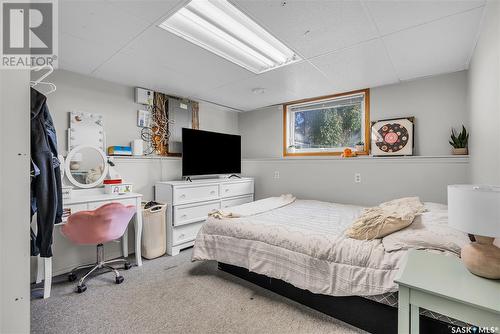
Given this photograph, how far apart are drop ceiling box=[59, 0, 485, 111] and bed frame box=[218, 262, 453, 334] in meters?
2.01

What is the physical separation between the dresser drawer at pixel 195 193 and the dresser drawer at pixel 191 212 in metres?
0.08

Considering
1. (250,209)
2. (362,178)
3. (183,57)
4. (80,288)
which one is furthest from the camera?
(362,178)

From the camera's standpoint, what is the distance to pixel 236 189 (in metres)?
3.74

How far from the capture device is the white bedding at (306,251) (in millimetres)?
1447

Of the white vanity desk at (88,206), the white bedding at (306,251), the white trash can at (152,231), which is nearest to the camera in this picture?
the white bedding at (306,251)

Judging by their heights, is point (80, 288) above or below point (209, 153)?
below

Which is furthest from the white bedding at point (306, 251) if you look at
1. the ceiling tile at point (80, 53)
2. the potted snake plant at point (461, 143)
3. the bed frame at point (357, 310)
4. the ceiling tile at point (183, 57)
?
the ceiling tile at point (80, 53)

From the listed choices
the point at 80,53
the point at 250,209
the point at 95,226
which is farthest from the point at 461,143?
the point at 80,53

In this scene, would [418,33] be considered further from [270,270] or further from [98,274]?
[98,274]

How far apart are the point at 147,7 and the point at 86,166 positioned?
6.59ft

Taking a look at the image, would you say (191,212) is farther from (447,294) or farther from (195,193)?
(447,294)

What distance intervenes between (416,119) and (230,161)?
2718 millimetres

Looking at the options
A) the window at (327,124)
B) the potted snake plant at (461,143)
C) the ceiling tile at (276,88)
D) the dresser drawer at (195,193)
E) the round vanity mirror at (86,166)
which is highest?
the ceiling tile at (276,88)

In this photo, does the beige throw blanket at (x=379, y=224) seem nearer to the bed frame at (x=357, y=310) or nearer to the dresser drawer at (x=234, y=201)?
the bed frame at (x=357, y=310)
